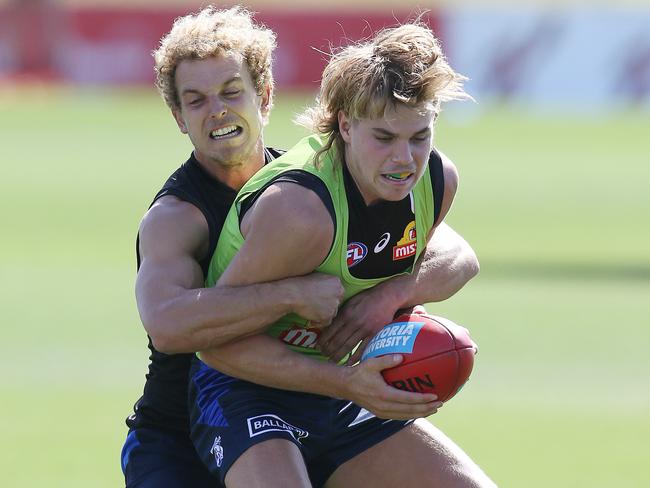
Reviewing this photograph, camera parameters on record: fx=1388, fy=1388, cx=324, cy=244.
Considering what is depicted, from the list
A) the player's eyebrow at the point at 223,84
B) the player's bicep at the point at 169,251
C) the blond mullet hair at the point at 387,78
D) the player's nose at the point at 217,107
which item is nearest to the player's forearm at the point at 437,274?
the blond mullet hair at the point at 387,78

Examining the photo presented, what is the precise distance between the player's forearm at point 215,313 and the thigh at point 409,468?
857 mm

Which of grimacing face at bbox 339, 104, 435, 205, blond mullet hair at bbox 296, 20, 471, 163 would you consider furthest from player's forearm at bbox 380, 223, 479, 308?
blond mullet hair at bbox 296, 20, 471, 163

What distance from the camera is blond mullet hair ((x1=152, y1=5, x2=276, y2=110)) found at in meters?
6.51

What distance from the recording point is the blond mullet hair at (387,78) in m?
5.71

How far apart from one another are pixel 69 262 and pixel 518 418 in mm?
7743

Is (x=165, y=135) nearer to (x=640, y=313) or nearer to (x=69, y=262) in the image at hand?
(x=69, y=262)

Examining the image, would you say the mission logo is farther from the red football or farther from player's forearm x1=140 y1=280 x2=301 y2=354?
player's forearm x1=140 y1=280 x2=301 y2=354

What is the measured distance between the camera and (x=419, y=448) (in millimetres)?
6281

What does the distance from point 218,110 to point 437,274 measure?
128 cm

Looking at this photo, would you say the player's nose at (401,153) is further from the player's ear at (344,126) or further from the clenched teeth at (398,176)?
the player's ear at (344,126)

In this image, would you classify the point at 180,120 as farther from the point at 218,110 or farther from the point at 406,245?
the point at 406,245

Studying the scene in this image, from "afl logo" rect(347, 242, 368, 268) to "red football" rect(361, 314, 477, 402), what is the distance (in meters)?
0.32

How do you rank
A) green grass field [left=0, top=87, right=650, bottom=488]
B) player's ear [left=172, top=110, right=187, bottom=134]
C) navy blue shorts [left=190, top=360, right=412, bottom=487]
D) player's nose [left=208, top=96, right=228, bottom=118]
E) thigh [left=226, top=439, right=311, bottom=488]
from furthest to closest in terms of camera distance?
green grass field [left=0, top=87, right=650, bottom=488] → player's ear [left=172, top=110, right=187, bottom=134] → player's nose [left=208, top=96, right=228, bottom=118] → navy blue shorts [left=190, top=360, right=412, bottom=487] → thigh [left=226, top=439, right=311, bottom=488]

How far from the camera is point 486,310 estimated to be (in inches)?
531
